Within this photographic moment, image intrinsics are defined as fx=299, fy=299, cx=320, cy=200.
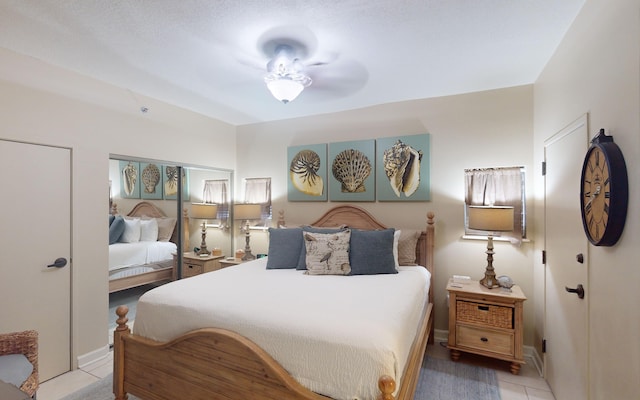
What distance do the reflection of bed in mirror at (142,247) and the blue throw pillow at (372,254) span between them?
2.29 meters

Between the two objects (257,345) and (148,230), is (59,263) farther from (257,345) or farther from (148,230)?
(257,345)

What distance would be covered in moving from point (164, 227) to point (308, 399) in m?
2.89

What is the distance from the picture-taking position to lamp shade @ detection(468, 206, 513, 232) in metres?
2.60

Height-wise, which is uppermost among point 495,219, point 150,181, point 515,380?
point 150,181

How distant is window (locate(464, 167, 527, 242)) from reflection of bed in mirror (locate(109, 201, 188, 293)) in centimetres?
336

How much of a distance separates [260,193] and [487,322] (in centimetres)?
312

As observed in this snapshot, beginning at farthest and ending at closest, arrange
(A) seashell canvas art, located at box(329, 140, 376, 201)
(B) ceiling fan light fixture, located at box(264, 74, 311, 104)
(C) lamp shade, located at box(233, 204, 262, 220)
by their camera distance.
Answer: (C) lamp shade, located at box(233, 204, 262, 220) → (A) seashell canvas art, located at box(329, 140, 376, 201) → (B) ceiling fan light fixture, located at box(264, 74, 311, 104)

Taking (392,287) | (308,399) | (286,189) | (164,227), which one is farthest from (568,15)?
(164,227)

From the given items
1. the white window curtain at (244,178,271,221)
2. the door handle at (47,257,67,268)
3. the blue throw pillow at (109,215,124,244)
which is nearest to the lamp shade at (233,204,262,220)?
the white window curtain at (244,178,271,221)

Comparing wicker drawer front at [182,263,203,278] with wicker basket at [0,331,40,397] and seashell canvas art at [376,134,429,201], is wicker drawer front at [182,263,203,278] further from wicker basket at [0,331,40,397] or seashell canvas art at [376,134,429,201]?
seashell canvas art at [376,134,429,201]

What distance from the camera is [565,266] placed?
206cm

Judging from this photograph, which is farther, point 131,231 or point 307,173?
point 307,173

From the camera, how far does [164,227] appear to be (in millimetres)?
3594

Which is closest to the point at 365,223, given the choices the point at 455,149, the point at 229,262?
the point at 455,149
